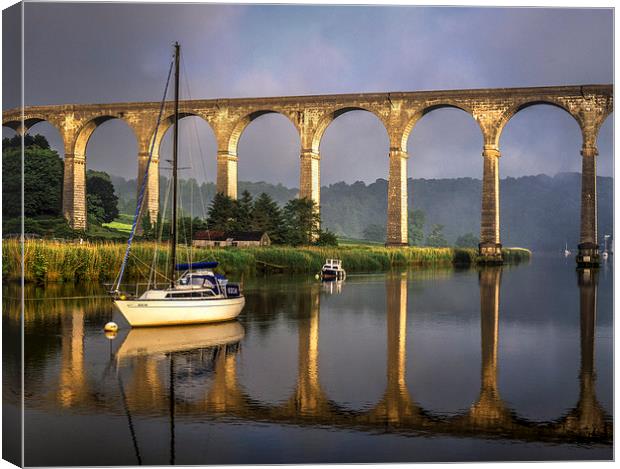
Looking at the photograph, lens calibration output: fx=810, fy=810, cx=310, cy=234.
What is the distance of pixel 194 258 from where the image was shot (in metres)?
32.3

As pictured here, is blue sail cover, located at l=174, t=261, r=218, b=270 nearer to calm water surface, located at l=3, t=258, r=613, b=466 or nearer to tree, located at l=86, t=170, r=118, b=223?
calm water surface, located at l=3, t=258, r=613, b=466

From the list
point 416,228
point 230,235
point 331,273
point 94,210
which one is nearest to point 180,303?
point 331,273

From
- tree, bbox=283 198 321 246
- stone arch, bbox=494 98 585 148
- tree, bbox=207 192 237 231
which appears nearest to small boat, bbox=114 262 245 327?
tree, bbox=283 198 321 246

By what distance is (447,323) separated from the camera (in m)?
20.6

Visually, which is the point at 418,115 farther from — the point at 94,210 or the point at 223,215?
the point at 94,210

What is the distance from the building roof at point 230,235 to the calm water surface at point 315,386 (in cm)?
2284

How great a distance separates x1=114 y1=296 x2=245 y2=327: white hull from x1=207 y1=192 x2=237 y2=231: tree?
2925 cm

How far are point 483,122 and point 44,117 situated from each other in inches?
1225

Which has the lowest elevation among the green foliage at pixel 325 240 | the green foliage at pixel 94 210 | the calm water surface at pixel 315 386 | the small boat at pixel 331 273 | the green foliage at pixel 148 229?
the calm water surface at pixel 315 386

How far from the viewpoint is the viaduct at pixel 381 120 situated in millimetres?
47750

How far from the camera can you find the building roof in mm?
45812

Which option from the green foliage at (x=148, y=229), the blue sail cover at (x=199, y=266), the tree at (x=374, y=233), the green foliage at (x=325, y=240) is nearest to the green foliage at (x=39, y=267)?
the blue sail cover at (x=199, y=266)

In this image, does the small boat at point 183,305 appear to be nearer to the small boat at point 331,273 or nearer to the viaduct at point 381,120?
the small boat at point 331,273

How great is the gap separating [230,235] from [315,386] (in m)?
34.7
